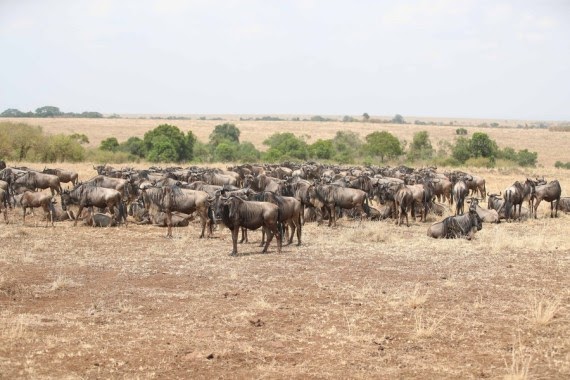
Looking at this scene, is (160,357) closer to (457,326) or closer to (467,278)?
(457,326)

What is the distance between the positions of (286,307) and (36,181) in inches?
724

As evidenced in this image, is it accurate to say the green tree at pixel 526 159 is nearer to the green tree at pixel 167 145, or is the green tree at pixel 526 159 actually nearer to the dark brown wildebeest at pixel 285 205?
the green tree at pixel 167 145

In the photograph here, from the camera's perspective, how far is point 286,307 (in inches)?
456

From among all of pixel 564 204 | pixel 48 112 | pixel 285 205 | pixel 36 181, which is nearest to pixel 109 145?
pixel 36 181

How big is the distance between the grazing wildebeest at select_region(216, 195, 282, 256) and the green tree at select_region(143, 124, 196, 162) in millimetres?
41591

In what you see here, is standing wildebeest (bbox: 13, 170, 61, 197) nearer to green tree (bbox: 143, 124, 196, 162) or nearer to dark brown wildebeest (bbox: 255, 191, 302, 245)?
dark brown wildebeest (bbox: 255, 191, 302, 245)

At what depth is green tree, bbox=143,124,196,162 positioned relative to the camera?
5675 centimetres

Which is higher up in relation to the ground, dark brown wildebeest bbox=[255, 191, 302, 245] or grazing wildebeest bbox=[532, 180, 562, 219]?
dark brown wildebeest bbox=[255, 191, 302, 245]

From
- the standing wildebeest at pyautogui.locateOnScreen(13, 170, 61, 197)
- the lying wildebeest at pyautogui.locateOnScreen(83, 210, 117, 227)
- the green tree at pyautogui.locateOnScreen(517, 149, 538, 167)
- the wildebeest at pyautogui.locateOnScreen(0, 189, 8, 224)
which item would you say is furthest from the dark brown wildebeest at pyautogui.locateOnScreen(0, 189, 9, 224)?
the green tree at pyautogui.locateOnScreen(517, 149, 538, 167)

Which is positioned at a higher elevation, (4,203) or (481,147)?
(481,147)

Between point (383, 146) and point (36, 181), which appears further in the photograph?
point (383, 146)

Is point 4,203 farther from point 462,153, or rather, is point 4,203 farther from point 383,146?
point 462,153

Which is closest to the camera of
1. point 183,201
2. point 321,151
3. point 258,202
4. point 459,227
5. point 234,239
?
point 234,239

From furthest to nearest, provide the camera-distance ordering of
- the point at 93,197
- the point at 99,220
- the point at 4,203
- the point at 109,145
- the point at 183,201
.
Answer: the point at 109,145
the point at 4,203
the point at 99,220
the point at 93,197
the point at 183,201
